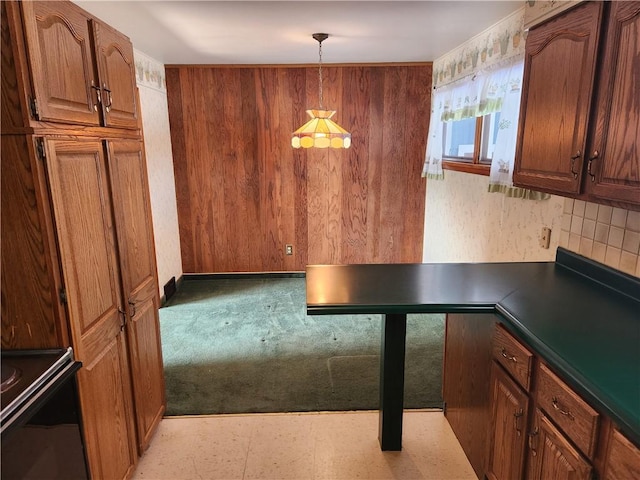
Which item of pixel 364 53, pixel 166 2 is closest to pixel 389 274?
pixel 166 2

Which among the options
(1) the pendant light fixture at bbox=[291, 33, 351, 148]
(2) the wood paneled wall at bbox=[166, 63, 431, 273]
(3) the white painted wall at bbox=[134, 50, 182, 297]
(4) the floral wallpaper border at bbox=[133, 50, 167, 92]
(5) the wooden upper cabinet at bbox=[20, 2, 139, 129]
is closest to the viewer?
(5) the wooden upper cabinet at bbox=[20, 2, 139, 129]

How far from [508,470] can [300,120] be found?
3.66 m

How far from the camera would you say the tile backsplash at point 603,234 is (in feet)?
5.32

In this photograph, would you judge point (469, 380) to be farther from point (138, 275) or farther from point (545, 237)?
point (138, 275)

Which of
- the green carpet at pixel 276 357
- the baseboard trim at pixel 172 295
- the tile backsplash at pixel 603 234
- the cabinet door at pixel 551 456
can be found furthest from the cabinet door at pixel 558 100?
the baseboard trim at pixel 172 295

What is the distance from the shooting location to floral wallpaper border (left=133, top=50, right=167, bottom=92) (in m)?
3.48

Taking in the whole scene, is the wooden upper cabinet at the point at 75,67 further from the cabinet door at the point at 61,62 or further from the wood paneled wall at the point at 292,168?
the wood paneled wall at the point at 292,168

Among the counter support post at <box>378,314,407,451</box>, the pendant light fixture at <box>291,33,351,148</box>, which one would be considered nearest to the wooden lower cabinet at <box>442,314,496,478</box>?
the counter support post at <box>378,314,407,451</box>

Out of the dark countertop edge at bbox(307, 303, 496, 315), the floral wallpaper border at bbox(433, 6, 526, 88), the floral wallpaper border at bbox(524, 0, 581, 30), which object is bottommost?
the dark countertop edge at bbox(307, 303, 496, 315)

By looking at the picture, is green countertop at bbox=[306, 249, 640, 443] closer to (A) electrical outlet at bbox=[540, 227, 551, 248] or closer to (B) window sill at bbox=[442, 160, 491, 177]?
(A) electrical outlet at bbox=[540, 227, 551, 248]

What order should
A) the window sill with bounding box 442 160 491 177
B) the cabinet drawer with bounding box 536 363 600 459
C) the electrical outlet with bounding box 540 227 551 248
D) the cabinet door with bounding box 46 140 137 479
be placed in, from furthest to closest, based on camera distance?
the window sill with bounding box 442 160 491 177 < the electrical outlet with bounding box 540 227 551 248 < the cabinet door with bounding box 46 140 137 479 < the cabinet drawer with bounding box 536 363 600 459

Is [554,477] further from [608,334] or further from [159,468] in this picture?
[159,468]

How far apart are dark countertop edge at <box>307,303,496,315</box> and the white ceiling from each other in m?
1.71

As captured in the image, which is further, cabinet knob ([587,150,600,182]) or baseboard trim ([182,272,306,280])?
baseboard trim ([182,272,306,280])
